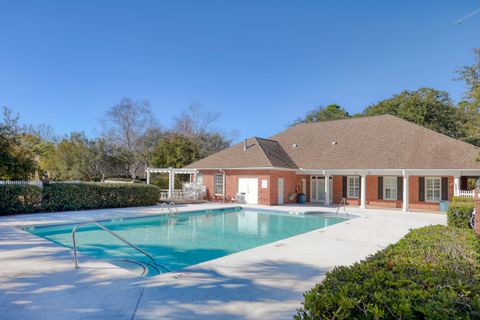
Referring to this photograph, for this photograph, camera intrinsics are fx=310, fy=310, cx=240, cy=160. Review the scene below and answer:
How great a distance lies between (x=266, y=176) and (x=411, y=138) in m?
10.8

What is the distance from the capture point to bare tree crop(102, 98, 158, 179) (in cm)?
4022

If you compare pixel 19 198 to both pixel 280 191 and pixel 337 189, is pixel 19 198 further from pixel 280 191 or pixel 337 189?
pixel 337 189

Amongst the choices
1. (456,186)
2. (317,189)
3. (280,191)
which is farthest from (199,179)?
(456,186)

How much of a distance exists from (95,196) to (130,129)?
24040mm

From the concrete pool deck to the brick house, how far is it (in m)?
13.7

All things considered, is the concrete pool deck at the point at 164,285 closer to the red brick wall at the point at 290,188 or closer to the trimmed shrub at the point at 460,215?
the trimmed shrub at the point at 460,215

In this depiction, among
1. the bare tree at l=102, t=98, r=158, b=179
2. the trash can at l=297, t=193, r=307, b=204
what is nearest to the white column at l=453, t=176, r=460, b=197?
the trash can at l=297, t=193, r=307, b=204

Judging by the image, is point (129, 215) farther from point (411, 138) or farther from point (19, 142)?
point (411, 138)

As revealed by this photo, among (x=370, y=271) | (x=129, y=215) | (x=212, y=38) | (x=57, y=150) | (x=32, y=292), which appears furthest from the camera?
(x=57, y=150)

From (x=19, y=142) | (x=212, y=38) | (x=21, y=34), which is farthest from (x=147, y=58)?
(x=19, y=142)

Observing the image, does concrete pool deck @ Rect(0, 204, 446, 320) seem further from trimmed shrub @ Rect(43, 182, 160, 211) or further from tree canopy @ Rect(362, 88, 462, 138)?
tree canopy @ Rect(362, 88, 462, 138)

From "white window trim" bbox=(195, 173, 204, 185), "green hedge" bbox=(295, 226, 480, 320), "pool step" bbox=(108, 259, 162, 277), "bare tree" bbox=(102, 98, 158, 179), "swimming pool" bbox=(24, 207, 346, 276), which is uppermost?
"bare tree" bbox=(102, 98, 158, 179)

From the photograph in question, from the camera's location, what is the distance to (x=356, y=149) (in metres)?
23.7

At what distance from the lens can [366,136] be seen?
81.1 feet
